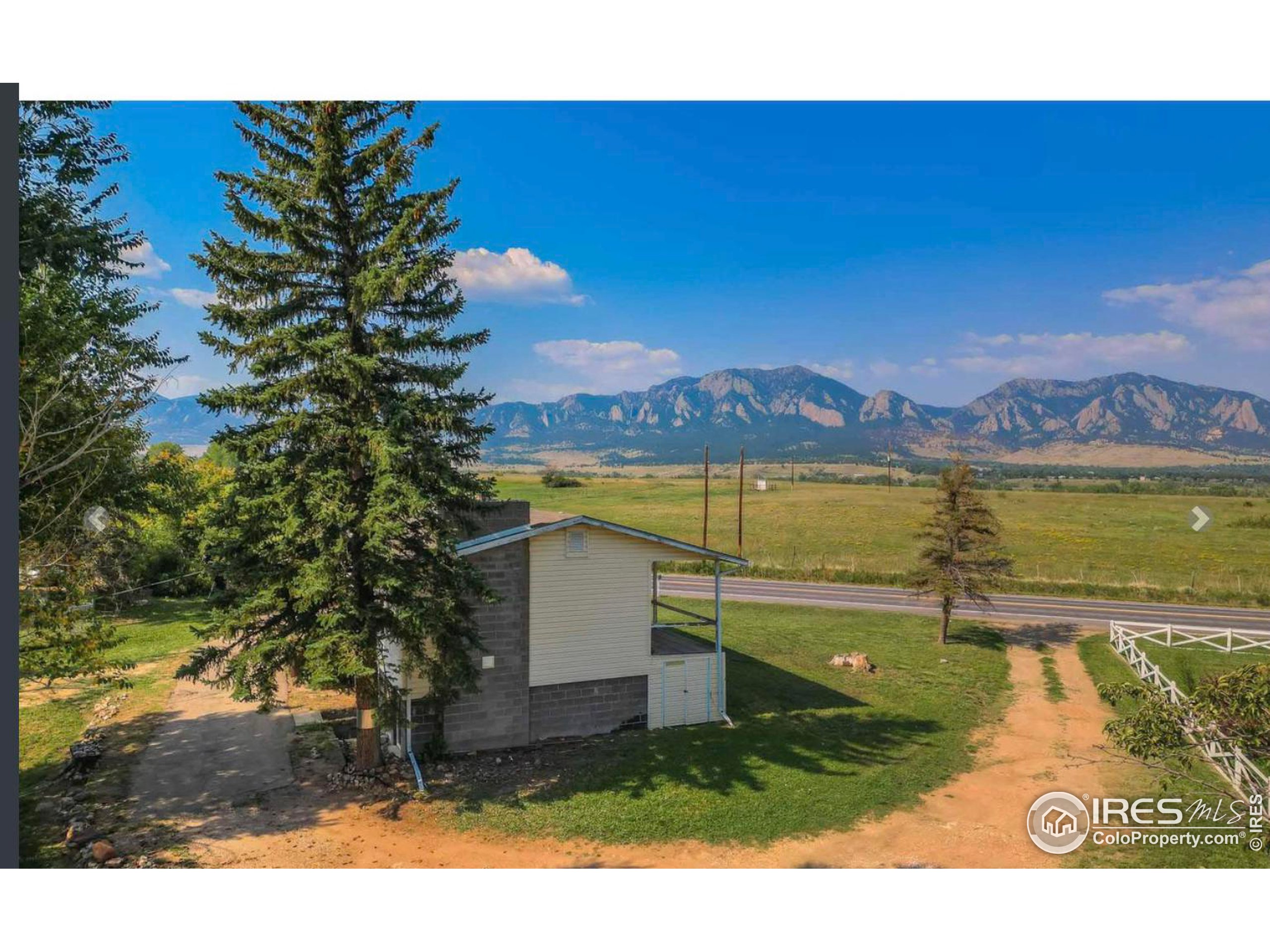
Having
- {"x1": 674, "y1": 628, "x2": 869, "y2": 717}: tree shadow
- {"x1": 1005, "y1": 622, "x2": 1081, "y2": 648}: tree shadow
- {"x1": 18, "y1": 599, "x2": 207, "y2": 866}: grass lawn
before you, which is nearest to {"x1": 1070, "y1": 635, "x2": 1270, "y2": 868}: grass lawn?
{"x1": 674, "y1": 628, "x2": 869, "y2": 717}: tree shadow

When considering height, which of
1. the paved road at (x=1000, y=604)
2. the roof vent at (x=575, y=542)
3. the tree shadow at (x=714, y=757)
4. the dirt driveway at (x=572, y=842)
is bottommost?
the paved road at (x=1000, y=604)

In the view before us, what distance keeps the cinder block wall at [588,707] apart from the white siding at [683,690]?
0.67 ft

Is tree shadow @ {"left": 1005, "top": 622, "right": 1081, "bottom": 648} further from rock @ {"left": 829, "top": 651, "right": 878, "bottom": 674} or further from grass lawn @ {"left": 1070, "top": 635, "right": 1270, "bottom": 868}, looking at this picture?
grass lawn @ {"left": 1070, "top": 635, "right": 1270, "bottom": 868}

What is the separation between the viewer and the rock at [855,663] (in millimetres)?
18250

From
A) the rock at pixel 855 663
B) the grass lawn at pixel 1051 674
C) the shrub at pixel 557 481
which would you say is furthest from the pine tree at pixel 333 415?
the shrub at pixel 557 481

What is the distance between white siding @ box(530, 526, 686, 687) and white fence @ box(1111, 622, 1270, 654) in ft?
46.7

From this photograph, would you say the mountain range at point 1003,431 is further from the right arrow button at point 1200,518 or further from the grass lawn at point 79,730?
the grass lawn at point 79,730

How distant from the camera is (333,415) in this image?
9070 millimetres

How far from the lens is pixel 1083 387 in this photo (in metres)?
159

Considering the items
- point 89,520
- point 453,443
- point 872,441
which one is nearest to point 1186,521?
point 453,443

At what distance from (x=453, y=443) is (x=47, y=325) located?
5058 mm

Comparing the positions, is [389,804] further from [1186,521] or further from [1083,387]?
[1083,387]
